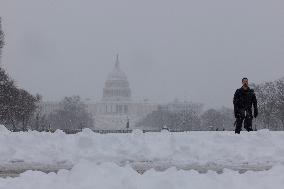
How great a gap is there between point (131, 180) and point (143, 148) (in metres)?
6.33

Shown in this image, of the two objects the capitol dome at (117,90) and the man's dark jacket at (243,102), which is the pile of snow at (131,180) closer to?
the man's dark jacket at (243,102)

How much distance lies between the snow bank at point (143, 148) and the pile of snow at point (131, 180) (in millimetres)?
4291

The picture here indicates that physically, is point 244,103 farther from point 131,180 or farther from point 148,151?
point 131,180

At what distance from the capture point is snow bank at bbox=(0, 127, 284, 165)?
41.4 feet

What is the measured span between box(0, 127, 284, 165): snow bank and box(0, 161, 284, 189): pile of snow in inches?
169

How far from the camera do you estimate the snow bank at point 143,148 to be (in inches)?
497

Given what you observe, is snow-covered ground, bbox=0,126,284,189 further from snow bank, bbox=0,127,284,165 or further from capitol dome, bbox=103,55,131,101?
capitol dome, bbox=103,55,131,101

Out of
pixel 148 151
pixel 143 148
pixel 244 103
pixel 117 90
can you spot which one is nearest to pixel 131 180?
pixel 148 151

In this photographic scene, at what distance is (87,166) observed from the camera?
798cm

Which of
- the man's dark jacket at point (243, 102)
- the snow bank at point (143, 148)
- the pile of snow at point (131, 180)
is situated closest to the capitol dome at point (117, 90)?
the man's dark jacket at point (243, 102)

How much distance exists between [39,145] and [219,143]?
15.0ft

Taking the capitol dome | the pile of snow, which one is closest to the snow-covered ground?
the pile of snow

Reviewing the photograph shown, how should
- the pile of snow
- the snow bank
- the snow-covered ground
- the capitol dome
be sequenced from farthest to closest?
the capitol dome < the snow bank < the snow-covered ground < the pile of snow

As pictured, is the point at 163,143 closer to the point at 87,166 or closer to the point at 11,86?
the point at 87,166
